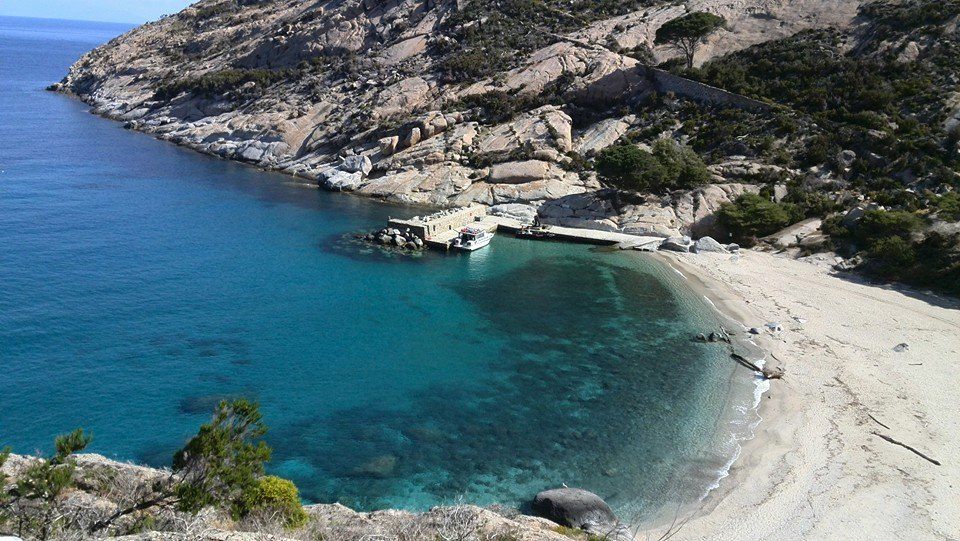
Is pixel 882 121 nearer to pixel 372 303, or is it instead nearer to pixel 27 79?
pixel 372 303

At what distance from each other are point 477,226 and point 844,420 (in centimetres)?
3590

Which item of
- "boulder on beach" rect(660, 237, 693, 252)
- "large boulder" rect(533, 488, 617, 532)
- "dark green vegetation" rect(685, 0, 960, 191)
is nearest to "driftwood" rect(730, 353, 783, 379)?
"large boulder" rect(533, 488, 617, 532)

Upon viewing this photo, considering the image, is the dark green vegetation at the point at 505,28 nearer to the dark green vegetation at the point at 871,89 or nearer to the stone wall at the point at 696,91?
the stone wall at the point at 696,91

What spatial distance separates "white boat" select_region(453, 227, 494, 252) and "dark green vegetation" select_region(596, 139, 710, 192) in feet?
43.4

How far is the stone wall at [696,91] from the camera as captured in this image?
6850 centimetres

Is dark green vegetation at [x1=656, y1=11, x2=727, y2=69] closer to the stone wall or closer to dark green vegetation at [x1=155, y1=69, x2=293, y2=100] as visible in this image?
the stone wall

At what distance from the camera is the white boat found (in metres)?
55.6

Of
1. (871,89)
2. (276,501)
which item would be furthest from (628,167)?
(276,501)

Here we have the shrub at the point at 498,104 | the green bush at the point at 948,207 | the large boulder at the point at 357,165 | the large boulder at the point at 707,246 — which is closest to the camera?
the green bush at the point at 948,207

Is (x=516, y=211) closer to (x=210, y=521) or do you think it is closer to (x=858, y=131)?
(x=858, y=131)

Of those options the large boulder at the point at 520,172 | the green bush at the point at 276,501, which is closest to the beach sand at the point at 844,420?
the green bush at the point at 276,501

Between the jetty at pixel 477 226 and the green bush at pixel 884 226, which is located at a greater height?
the green bush at pixel 884 226

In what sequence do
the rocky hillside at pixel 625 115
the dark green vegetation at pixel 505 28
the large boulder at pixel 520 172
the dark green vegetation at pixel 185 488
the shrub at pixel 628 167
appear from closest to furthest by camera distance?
the dark green vegetation at pixel 185 488, the rocky hillside at pixel 625 115, the shrub at pixel 628 167, the large boulder at pixel 520 172, the dark green vegetation at pixel 505 28

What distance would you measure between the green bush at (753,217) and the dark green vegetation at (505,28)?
1611 inches
